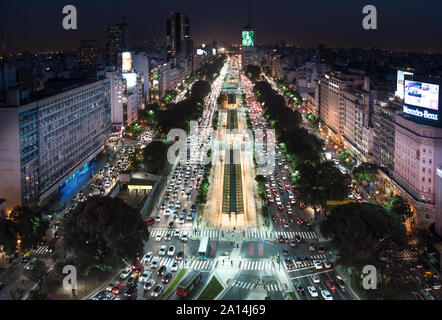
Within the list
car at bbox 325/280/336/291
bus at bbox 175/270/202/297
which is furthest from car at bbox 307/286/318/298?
bus at bbox 175/270/202/297

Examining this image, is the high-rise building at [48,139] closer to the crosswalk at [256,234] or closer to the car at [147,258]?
the crosswalk at [256,234]

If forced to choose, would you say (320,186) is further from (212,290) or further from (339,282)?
(212,290)

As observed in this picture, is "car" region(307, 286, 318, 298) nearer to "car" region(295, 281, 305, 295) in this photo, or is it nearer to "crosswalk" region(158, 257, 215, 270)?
"car" region(295, 281, 305, 295)

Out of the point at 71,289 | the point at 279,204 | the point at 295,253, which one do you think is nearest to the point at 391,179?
the point at 279,204

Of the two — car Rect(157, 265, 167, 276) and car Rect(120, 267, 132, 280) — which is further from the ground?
car Rect(157, 265, 167, 276)

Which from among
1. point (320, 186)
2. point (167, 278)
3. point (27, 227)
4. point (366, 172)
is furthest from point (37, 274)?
point (366, 172)

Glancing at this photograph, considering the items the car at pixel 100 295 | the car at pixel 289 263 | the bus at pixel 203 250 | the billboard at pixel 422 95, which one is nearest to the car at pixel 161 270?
the bus at pixel 203 250

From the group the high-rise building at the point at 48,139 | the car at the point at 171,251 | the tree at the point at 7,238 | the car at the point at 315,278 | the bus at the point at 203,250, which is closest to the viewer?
the car at the point at 315,278
